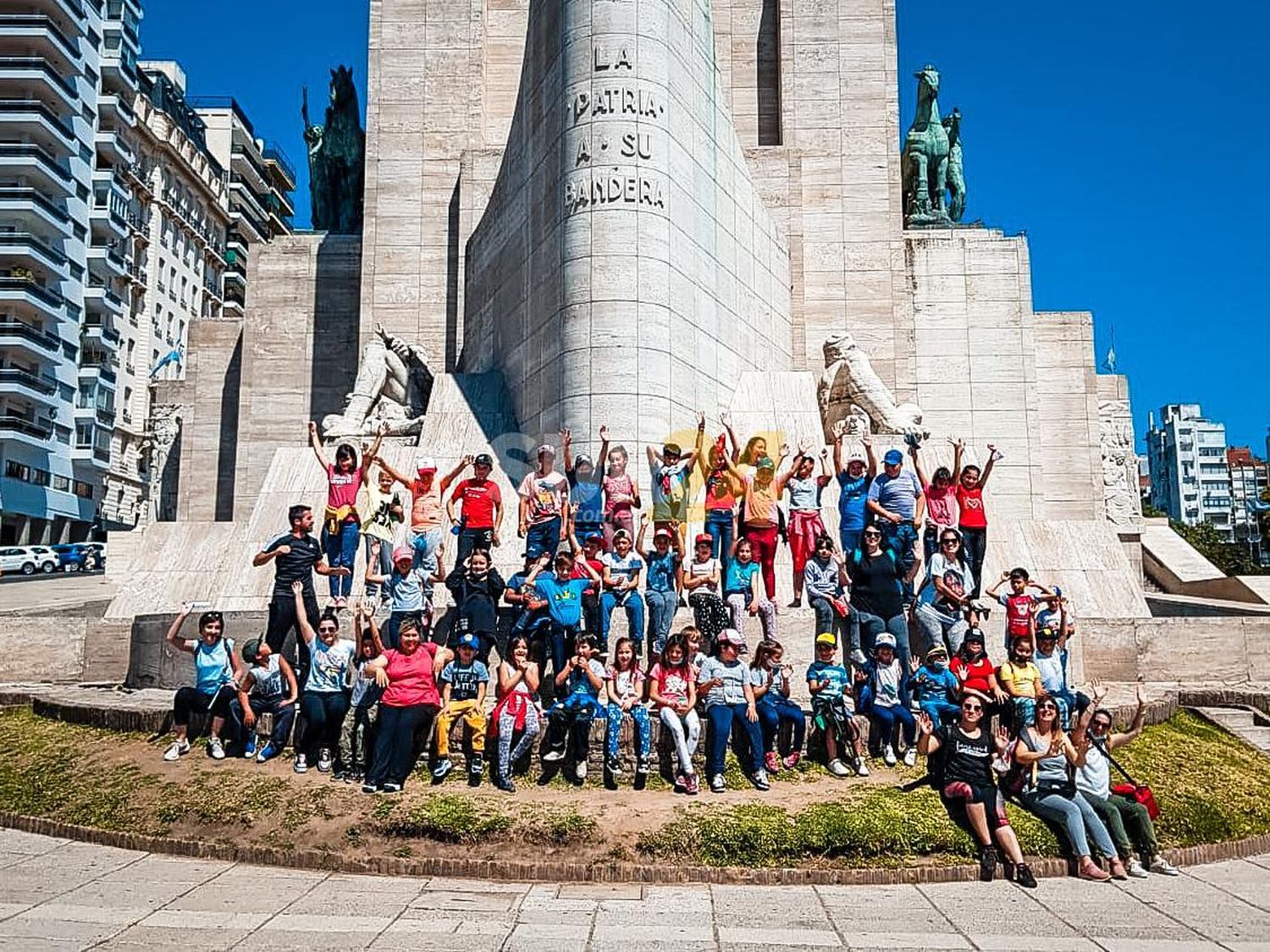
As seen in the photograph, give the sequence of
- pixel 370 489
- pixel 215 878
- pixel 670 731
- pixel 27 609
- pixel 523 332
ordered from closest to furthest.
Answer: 1. pixel 215 878
2. pixel 670 731
3. pixel 370 489
4. pixel 523 332
5. pixel 27 609

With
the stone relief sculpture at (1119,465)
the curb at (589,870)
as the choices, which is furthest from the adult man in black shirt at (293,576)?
the stone relief sculpture at (1119,465)

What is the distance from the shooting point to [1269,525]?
61.5 m

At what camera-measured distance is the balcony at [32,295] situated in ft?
185

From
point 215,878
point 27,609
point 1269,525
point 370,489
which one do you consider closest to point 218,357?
point 27,609

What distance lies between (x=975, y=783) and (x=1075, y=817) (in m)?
0.77

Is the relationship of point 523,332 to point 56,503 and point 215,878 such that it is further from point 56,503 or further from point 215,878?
point 56,503

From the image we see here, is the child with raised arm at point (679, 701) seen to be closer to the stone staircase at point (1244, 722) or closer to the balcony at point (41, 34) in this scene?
the stone staircase at point (1244, 722)

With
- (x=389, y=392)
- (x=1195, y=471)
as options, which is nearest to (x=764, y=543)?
(x=389, y=392)

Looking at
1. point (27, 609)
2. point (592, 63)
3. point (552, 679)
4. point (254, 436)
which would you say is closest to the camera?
point (552, 679)

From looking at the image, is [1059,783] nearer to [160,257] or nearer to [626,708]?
[626,708]

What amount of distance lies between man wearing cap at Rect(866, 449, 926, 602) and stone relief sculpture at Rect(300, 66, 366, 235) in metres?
23.8

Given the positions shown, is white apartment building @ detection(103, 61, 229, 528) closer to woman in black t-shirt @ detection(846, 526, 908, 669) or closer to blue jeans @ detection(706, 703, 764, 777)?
woman in black t-shirt @ detection(846, 526, 908, 669)

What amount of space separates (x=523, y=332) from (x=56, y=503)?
46.2 m

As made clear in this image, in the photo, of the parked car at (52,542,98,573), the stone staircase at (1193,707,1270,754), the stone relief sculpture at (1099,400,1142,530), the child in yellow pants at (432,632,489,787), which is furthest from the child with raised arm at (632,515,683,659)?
the parked car at (52,542,98,573)
